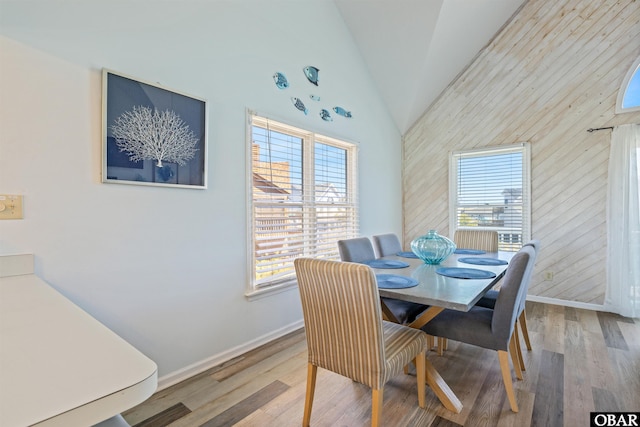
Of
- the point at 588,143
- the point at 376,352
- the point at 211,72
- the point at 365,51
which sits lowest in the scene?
the point at 376,352

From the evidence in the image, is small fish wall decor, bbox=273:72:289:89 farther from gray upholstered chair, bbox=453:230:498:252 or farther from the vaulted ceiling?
gray upholstered chair, bbox=453:230:498:252

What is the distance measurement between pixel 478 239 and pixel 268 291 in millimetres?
2213

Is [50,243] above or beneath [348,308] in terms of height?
above

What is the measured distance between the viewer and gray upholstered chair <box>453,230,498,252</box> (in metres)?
3.20

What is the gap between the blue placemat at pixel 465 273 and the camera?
1.97m

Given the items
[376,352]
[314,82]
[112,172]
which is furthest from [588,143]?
[112,172]

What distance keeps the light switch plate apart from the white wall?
1.1 inches

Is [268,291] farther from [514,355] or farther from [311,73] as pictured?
[311,73]

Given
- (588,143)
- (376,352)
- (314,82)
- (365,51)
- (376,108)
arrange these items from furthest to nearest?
(376,108), (365,51), (588,143), (314,82), (376,352)

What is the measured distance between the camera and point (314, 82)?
3133 millimetres

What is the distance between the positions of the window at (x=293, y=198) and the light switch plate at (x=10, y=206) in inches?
54.5

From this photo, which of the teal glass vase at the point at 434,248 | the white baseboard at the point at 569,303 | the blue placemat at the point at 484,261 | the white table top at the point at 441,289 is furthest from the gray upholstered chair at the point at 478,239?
the white baseboard at the point at 569,303

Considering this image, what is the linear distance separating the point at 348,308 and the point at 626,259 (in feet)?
11.6

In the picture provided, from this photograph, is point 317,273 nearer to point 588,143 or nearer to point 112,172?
point 112,172
